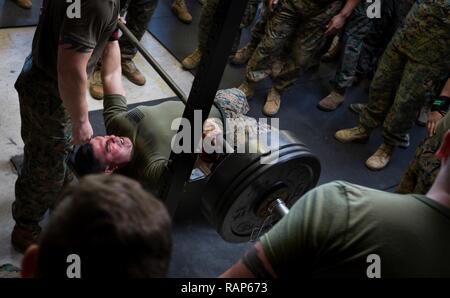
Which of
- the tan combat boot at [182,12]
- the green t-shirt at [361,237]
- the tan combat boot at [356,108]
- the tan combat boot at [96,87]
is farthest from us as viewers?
the tan combat boot at [182,12]

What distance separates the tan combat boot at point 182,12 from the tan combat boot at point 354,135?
1.93m

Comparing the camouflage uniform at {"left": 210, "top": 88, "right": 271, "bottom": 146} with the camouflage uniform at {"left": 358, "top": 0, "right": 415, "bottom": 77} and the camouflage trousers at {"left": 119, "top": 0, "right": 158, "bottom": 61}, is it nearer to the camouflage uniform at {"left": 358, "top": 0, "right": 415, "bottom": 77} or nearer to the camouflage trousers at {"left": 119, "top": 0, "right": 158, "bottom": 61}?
the camouflage trousers at {"left": 119, "top": 0, "right": 158, "bottom": 61}

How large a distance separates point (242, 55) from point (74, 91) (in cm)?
265

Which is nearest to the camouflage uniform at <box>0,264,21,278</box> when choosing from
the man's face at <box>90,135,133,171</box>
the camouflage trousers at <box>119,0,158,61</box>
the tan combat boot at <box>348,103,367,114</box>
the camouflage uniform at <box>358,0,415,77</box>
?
the man's face at <box>90,135,133,171</box>

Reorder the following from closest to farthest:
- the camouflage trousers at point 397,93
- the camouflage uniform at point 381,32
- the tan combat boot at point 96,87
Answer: the camouflage trousers at point 397,93 < the tan combat boot at point 96,87 < the camouflage uniform at point 381,32

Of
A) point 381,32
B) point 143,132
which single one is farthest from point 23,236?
point 381,32

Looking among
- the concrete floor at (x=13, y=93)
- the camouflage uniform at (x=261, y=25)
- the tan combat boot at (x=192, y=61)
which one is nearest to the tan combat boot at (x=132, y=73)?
the concrete floor at (x=13, y=93)

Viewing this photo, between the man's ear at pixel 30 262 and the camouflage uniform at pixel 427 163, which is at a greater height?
the man's ear at pixel 30 262

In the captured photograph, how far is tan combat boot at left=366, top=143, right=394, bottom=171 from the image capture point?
3.62m

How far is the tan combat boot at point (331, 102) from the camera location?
4.12 meters

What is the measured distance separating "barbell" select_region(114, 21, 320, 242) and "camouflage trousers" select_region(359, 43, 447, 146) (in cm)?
150

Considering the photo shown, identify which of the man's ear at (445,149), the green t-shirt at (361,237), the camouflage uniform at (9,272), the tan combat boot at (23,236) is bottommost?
the tan combat boot at (23,236)

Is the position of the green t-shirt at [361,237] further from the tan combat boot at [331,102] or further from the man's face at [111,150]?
the tan combat boot at [331,102]

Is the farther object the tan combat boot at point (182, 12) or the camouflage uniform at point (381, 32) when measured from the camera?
the tan combat boot at point (182, 12)
